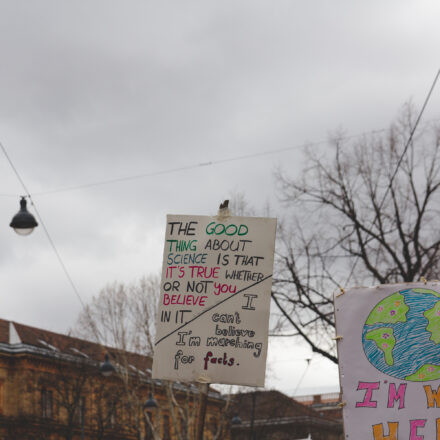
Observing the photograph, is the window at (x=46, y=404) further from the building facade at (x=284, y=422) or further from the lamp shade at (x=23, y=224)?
the lamp shade at (x=23, y=224)

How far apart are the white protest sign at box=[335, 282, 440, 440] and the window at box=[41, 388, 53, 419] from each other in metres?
43.5

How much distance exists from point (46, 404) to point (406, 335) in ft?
147

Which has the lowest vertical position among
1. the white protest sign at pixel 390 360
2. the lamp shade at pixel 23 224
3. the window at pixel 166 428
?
the white protest sign at pixel 390 360

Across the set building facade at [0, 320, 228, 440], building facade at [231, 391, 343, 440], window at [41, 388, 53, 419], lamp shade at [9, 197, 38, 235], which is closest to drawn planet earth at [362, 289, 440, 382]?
lamp shade at [9, 197, 38, 235]

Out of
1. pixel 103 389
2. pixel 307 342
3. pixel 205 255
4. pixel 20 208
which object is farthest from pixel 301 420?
pixel 205 255

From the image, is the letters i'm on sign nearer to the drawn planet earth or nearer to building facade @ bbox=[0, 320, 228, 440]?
the drawn planet earth

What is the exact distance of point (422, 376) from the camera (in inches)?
198

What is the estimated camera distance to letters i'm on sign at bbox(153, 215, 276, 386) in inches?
226

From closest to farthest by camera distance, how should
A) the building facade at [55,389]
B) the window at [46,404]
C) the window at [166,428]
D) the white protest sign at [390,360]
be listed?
the white protest sign at [390,360], the building facade at [55,389], the window at [46,404], the window at [166,428]

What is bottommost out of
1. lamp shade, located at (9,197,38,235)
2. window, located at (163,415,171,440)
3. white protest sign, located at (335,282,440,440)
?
white protest sign, located at (335,282,440,440)

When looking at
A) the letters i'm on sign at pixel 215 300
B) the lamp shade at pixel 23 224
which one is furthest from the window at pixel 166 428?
the letters i'm on sign at pixel 215 300

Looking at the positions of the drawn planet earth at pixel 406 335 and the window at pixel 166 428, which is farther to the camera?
the window at pixel 166 428

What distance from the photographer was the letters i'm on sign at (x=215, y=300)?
5.75 m

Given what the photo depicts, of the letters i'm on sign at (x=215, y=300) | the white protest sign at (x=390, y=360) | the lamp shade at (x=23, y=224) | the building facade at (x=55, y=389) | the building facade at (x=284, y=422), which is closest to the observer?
the white protest sign at (x=390, y=360)
